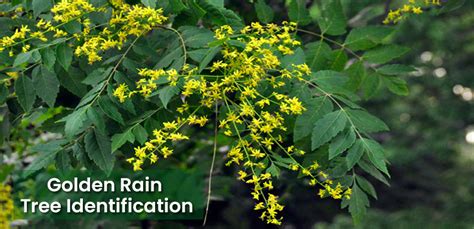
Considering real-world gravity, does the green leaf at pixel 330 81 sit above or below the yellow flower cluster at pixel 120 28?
below

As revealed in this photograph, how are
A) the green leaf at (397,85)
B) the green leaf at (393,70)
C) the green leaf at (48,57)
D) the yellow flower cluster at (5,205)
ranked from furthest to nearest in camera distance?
the yellow flower cluster at (5,205) → the green leaf at (397,85) → the green leaf at (393,70) → the green leaf at (48,57)

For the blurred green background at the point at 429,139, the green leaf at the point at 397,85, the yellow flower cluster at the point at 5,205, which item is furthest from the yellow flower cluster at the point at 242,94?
the blurred green background at the point at 429,139

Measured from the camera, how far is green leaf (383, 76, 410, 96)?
2.80 m

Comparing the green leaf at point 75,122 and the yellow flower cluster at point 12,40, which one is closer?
the green leaf at point 75,122

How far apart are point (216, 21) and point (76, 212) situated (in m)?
1.39

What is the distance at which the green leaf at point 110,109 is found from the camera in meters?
2.00

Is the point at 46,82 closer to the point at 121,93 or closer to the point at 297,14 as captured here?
the point at 121,93

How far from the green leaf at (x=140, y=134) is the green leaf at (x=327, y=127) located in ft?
1.46

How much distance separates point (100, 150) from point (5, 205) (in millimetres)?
1547

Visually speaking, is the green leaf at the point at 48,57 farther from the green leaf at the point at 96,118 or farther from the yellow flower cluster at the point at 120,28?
the green leaf at the point at 96,118

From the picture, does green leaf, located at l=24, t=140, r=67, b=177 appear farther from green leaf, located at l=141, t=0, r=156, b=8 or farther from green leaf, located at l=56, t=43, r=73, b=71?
green leaf, located at l=141, t=0, r=156, b=8

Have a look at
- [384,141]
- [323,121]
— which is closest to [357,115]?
[323,121]

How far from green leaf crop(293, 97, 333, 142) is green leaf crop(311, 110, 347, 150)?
30 millimetres

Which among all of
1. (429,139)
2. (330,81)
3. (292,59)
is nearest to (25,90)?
(292,59)
